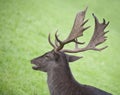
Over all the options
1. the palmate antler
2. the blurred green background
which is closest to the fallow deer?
the palmate antler

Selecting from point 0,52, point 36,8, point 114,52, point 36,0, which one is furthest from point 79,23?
point 36,0

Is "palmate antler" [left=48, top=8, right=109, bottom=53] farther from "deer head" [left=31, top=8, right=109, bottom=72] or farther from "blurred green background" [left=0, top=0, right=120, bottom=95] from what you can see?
"blurred green background" [left=0, top=0, right=120, bottom=95]

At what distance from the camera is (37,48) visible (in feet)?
27.7

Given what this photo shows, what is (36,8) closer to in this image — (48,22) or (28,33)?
(48,22)

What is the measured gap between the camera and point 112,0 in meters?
16.2

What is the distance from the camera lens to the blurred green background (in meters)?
6.24

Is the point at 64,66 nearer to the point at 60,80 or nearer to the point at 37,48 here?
the point at 60,80

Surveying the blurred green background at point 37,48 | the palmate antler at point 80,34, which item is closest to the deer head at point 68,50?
the palmate antler at point 80,34

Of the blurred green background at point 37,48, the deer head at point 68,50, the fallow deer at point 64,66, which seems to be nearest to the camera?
the fallow deer at point 64,66

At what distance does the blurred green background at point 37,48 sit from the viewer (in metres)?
6.24

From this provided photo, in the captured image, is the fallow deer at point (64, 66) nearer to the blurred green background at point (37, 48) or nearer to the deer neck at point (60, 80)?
the deer neck at point (60, 80)

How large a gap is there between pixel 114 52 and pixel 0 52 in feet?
16.8

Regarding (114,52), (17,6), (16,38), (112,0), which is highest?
(17,6)

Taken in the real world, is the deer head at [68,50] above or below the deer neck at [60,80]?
above
